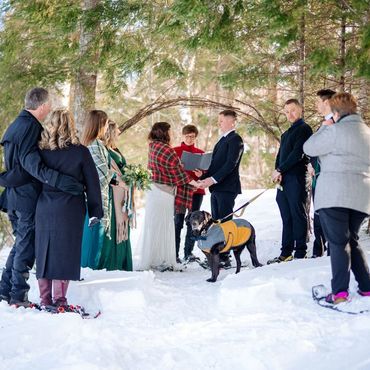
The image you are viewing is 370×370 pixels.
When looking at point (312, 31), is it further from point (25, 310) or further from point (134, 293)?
point (25, 310)

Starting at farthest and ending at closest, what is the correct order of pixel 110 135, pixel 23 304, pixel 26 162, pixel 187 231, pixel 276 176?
pixel 187 231, pixel 276 176, pixel 110 135, pixel 23 304, pixel 26 162

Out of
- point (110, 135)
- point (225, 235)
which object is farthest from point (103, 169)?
point (225, 235)

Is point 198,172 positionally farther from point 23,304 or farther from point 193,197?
point 23,304

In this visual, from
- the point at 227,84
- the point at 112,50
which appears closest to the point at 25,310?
the point at 112,50

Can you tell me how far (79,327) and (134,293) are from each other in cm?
94

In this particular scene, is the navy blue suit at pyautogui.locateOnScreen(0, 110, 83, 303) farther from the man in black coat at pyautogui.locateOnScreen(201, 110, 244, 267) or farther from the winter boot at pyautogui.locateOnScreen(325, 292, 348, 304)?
the man in black coat at pyautogui.locateOnScreen(201, 110, 244, 267)

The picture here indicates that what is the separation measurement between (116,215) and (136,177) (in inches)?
19.5

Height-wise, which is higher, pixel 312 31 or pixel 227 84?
pixel 312 31

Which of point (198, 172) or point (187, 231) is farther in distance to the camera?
point (187, 231)

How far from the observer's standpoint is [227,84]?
7879mm

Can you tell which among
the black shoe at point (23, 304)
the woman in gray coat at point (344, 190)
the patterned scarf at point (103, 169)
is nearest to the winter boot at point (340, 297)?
the woman in gray coat at point (344, 190)

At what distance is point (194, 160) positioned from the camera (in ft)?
23.5

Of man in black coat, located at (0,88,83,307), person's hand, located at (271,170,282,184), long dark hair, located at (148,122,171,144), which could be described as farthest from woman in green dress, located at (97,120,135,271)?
person's hand, located at (271,170,282,184)

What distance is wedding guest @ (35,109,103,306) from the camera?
4453mm
